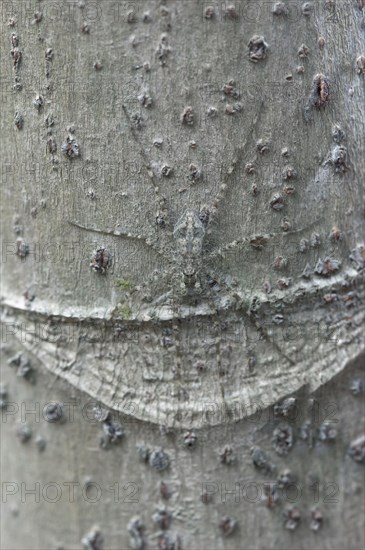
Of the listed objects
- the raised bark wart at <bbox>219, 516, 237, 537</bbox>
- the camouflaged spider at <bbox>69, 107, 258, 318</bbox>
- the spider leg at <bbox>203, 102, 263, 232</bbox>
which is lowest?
the raised bark wart at <bbox>219, 516, 237, 537</bbox>

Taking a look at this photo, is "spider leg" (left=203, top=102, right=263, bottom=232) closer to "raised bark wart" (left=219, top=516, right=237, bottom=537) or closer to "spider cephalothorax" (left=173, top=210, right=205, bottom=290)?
"spider cephalothorax" (left=173, top=210, right=205, bottom=290)

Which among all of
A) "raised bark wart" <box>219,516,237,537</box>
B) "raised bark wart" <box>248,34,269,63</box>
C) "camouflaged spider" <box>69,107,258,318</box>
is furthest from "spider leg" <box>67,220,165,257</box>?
"raised bark wart" <box>219,516,237,537</box>

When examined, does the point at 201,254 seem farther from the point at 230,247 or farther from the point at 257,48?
the point at 257,48

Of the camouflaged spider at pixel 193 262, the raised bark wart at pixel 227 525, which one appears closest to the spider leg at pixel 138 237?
the camouflaged spider at pixel 193 262

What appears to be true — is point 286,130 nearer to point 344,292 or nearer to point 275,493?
point 344,292

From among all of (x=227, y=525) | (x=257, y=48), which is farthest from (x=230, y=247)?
(x=227, y=525)

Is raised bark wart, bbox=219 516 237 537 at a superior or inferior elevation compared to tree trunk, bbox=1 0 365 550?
inferior

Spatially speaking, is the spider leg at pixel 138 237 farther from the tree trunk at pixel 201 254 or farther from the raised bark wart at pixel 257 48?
the raised bark wart at pixel 257 48
